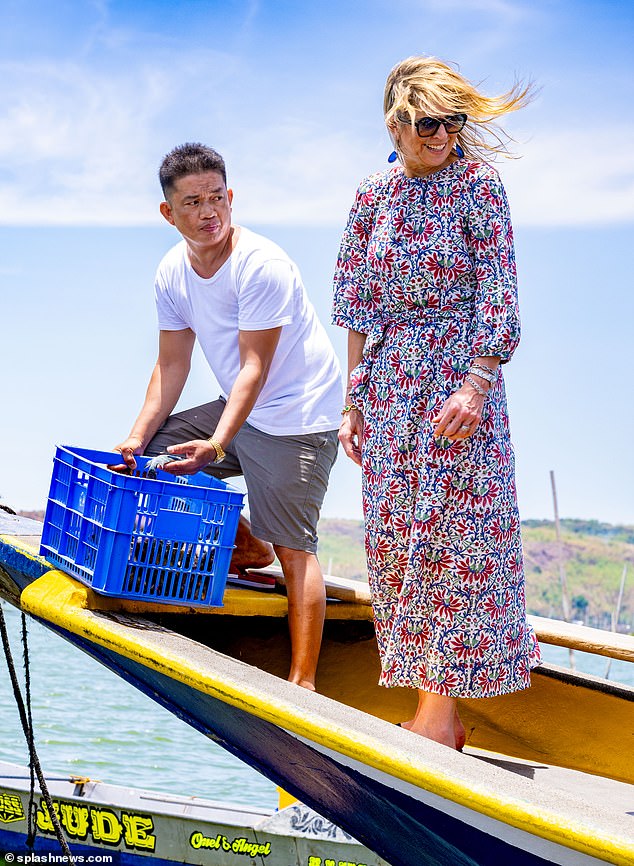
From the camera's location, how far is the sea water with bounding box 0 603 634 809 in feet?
32.9

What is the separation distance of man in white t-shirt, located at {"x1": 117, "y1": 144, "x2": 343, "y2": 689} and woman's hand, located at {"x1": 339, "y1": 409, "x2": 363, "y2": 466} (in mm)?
380

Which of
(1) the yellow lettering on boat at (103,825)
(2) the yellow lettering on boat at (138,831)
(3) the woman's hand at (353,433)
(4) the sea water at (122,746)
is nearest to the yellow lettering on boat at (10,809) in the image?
(1) the yellow lettering on boat at (103,825)

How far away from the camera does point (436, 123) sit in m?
2.89

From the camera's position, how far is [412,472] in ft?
9.78

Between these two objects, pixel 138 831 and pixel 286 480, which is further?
pixel 138 831

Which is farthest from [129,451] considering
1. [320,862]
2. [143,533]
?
[320,862]

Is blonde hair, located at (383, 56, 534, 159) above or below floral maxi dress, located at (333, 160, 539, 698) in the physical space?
above

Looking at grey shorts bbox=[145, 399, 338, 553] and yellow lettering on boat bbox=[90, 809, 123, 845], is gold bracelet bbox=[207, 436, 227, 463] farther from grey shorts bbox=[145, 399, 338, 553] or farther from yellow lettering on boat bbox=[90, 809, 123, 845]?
yellow lettering on boat bbox=[90, 809, 123, 845]

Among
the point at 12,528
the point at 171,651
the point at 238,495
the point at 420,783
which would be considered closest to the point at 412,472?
the point at 238,495

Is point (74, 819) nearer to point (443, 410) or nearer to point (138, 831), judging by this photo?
point (138, 831)

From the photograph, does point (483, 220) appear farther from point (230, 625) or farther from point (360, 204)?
point (230, 625)

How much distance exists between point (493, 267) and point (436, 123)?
0.42 metres

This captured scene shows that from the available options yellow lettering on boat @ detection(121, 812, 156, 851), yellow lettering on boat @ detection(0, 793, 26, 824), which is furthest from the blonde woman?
yellow lettering on boat @ detection(0, 793, 26, 824)

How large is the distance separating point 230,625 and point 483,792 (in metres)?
1.99
